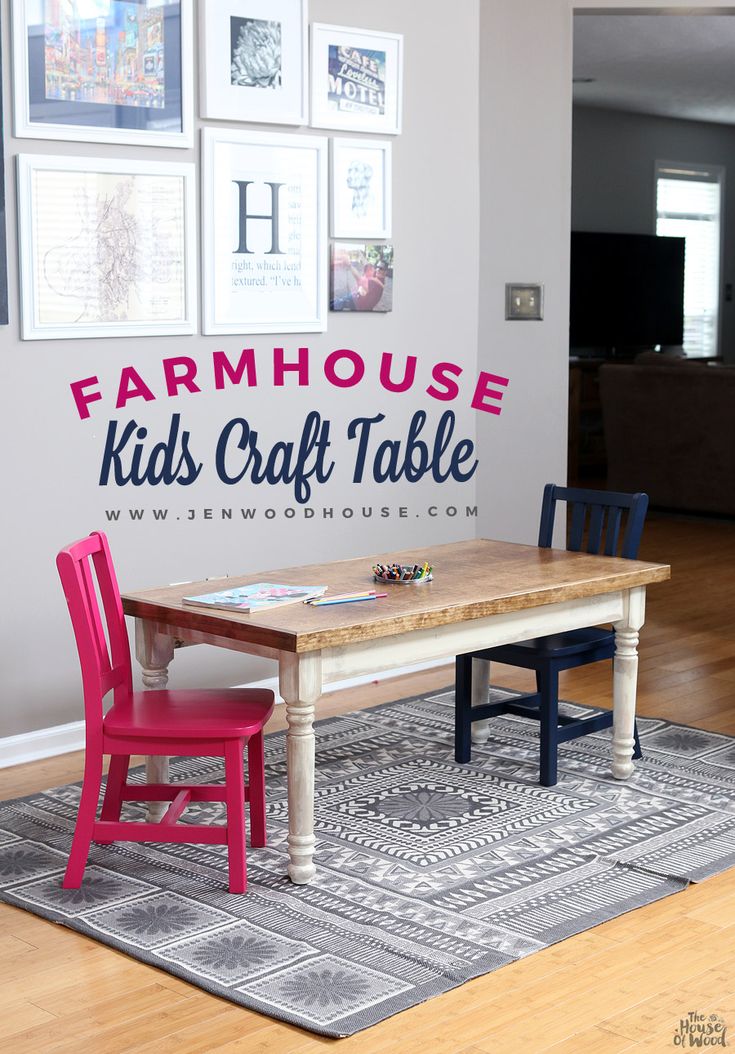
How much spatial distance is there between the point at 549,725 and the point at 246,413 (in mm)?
1422

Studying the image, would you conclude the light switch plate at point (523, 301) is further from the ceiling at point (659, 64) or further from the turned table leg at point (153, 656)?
the turned table leg at point (153, 656)

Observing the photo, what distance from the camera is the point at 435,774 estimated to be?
366 cm

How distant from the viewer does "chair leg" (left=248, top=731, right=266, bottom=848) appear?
3.03 m

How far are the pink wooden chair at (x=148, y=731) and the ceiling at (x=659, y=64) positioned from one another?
Answer: 4460 mm

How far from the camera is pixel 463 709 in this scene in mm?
3705

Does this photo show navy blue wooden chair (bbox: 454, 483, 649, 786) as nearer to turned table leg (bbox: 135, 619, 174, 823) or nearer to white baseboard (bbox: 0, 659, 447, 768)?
white baseboard (bbox: 0, 659, 447, 768)

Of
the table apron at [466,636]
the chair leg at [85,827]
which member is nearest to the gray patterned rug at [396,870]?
the chair leg at [85,827]

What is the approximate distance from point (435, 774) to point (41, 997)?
4.77ft

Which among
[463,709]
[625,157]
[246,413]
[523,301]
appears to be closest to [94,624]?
[463,709]

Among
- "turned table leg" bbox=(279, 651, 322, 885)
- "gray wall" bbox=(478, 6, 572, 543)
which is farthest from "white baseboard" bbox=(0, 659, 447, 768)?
"gray wall" bbox=(478, 6, 572, 543)

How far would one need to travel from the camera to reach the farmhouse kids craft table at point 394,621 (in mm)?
2820

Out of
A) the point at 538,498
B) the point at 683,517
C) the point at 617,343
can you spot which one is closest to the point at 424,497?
the point at 538,498

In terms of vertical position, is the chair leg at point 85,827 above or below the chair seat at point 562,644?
below

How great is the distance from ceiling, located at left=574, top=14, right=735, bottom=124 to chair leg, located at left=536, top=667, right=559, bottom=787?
3968mm
